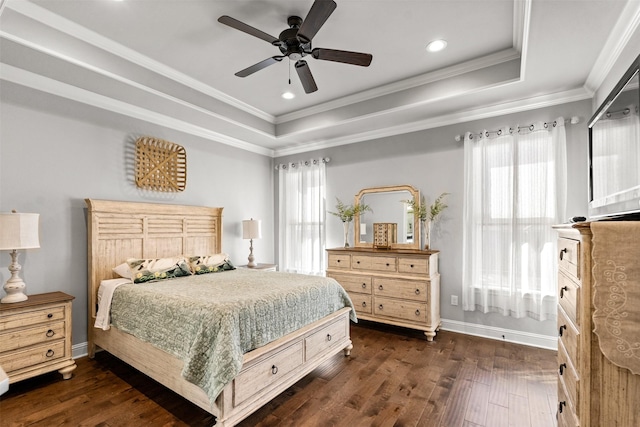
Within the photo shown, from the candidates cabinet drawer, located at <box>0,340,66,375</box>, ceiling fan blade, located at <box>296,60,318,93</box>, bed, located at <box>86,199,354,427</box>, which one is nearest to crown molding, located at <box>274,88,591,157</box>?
ceiling fan blade, located at <box>296,60,318,93</box>

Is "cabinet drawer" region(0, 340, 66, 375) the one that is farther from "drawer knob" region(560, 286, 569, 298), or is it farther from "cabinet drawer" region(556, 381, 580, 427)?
"drawer knob" region(560, 286, 569, 298)

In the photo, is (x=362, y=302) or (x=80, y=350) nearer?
(x=80, y=350)

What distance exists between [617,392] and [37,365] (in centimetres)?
376

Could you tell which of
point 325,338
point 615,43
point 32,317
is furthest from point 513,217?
point 32,317

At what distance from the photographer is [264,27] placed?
2.67m

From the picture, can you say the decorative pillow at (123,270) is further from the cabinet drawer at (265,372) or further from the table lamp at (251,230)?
the cabinet drawer at (265,372)

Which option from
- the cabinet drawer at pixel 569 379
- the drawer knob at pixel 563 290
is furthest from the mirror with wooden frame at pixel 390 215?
the cabinet drawer at pixel 569 379

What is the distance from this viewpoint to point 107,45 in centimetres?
276

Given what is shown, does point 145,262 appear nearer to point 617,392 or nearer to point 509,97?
point 617,392

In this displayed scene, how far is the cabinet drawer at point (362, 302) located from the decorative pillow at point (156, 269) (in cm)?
208

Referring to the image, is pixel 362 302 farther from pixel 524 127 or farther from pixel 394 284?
pixel 524 127

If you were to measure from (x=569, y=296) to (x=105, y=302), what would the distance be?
3.63 metres

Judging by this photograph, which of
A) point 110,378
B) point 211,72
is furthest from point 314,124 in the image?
point 110,378

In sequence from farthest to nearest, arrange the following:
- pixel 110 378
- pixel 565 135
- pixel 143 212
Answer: pixel 143 212 → pixel 565 135 → pixel 110 378
